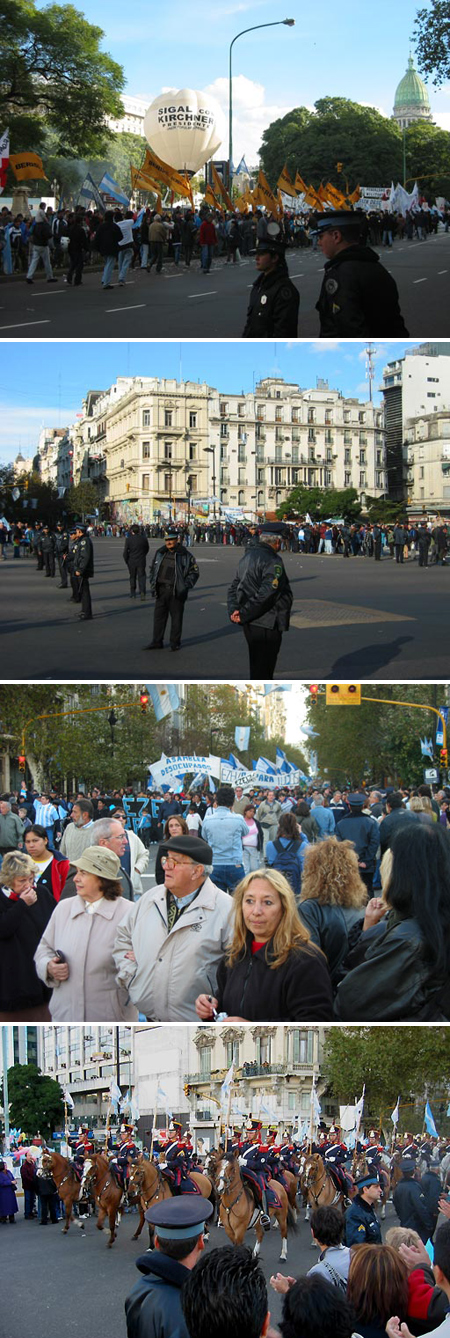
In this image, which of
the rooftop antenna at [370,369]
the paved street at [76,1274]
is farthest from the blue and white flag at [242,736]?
the paved street at [76,1274]

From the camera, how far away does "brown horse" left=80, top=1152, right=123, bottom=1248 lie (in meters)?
9.66

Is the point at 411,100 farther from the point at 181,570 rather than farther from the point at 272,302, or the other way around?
the point at 181,570

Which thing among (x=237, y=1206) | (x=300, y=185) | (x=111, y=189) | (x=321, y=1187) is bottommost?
(x=321, y=1187)

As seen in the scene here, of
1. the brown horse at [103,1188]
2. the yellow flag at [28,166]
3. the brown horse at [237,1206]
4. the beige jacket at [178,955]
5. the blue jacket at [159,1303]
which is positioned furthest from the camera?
the yellow flag at [28,166]

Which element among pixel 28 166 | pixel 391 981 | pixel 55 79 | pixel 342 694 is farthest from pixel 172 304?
pixel 55 79

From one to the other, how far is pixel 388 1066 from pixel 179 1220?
636 cm

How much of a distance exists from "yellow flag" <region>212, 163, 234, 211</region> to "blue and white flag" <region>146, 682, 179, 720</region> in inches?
285

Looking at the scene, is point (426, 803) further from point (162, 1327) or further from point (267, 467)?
point (162, 1327)

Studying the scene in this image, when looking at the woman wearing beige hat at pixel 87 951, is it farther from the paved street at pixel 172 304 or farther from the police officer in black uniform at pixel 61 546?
the paved street at pixel 172 304

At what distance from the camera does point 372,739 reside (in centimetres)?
607

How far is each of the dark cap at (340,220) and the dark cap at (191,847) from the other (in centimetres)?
329

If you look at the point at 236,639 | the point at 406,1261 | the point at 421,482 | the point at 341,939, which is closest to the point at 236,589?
the point at 236,639

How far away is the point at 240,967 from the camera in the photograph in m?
5.26

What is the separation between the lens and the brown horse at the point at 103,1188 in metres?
9.66
